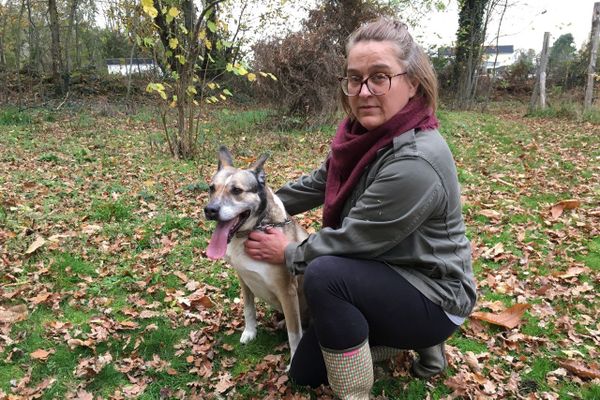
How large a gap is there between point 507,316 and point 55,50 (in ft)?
60.5

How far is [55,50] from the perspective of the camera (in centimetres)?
1667

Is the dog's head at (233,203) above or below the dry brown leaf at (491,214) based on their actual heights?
above

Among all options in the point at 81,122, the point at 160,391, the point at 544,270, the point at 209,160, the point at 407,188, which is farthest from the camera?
the point at 81,122

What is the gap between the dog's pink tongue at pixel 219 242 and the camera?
2.73 meters

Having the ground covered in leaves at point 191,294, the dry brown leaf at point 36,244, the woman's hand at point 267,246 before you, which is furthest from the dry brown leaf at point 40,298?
the woman's hand at point 267,246

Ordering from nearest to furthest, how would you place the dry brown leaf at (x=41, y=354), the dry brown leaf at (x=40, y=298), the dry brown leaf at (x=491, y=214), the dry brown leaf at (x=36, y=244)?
the dry brown leaf at (x=41, y=354), the dry brown leaf at (x=40, y=298), the dry brown leaf at (x=36, y=244), the dry brown leaf at (x=491, y=214)

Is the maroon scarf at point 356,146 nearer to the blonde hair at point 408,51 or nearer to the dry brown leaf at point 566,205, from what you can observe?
the blonde hair at point 408,51

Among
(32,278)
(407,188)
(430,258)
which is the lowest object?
(32,278)

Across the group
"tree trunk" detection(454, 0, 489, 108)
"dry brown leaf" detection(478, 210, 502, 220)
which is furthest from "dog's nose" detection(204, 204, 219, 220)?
"tree trunk" detection(454, 0, 489, 108)

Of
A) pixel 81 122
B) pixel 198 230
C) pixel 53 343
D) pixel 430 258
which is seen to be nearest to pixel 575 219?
pixel 430 258

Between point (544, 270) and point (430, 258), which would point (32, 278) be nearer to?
point (430, 258)

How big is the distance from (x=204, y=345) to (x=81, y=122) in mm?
11633

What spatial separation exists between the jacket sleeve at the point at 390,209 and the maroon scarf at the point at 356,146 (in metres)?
0.19

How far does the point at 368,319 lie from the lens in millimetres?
2379
